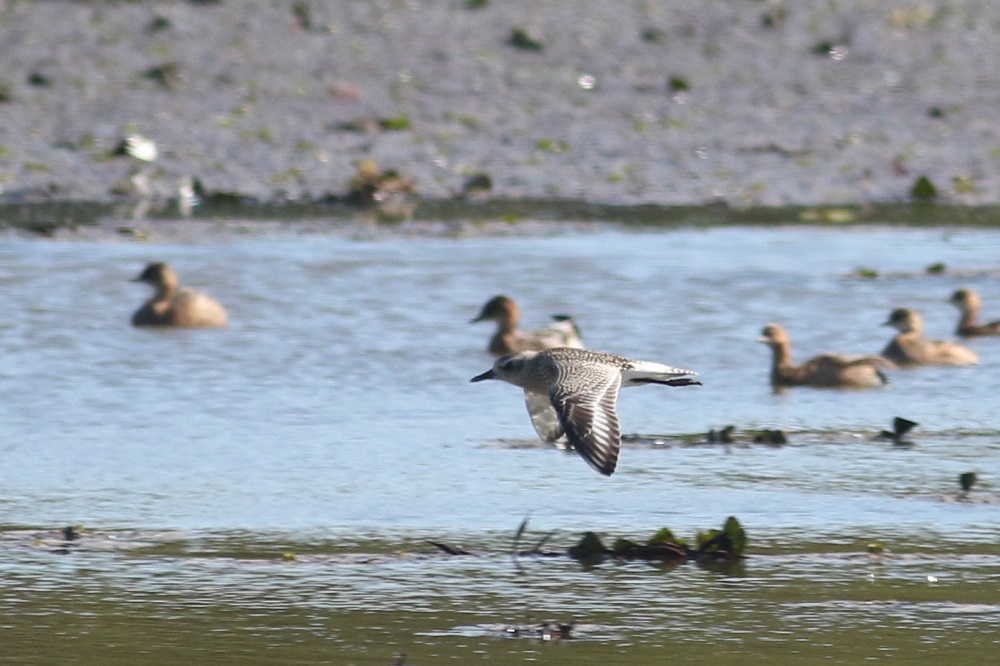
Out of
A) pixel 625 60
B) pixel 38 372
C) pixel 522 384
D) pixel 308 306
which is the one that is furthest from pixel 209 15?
pixel 522 384

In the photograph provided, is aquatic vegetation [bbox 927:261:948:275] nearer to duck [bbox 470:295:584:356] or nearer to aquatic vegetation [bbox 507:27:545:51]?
duck [bbox 470:295:584:356]

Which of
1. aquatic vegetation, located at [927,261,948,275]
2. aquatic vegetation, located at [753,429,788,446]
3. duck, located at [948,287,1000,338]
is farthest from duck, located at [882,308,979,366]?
aquatic vegetation, located at [927,261,948,275]

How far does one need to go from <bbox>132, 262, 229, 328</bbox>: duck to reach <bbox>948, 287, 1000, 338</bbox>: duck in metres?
3.87

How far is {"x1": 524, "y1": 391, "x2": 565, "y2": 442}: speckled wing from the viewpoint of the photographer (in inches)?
308

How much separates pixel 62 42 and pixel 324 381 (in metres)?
9.74

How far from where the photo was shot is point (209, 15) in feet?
65.6

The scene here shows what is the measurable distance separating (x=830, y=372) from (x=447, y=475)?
2903mm

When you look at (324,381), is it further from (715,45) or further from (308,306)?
(715,45)

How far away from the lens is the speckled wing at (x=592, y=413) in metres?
6.75

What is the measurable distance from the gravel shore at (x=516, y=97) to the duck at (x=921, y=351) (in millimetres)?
5089

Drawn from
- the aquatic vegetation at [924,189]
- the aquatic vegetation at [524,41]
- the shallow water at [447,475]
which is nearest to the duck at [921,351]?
the shallow water at [447,475]

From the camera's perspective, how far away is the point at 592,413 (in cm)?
705

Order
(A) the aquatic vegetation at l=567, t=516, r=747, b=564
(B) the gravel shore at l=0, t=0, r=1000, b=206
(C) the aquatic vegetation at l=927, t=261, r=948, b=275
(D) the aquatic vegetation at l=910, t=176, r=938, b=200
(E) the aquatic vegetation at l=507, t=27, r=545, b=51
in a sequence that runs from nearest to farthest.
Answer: (A) the aquatic vegetation at l=567, t=516, r=747, b=564 → (C) the aquatic vegetation at l=927, t=261, r=948, b=275 → (D) the aquatic vegetation at l=910, t=176, r=938, b=200 → (B) the gravel shore at l=0, t=0, r=1000, b=206 → (E) the aquatic vegetation at l=507, t=27, r=545, b=51

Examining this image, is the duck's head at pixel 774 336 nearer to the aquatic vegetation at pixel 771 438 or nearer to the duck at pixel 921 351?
the duck at pixel 921 351
